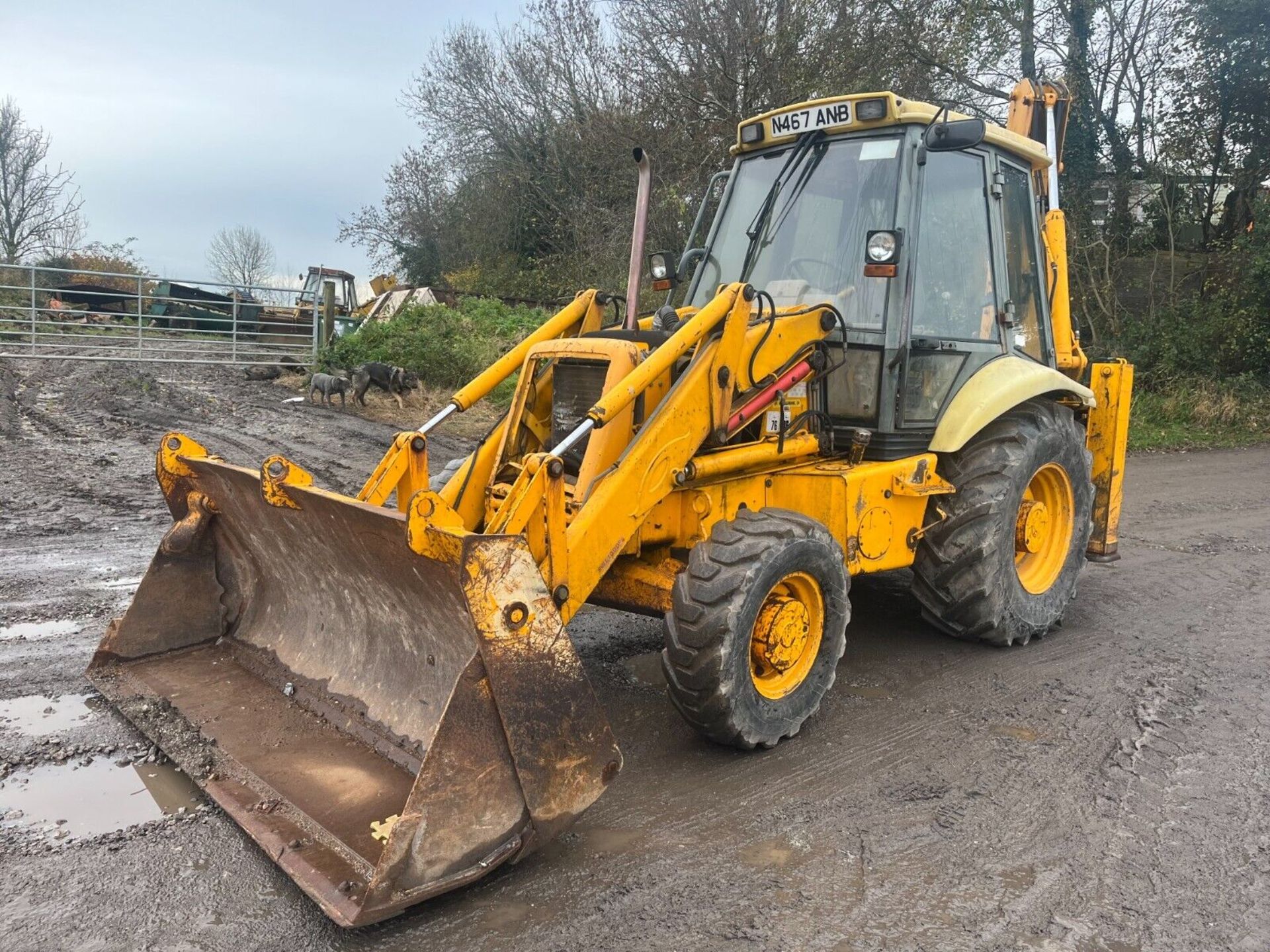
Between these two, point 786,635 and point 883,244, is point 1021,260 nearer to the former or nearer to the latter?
point 883,244

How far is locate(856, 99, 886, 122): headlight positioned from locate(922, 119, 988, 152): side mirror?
0.29 metres

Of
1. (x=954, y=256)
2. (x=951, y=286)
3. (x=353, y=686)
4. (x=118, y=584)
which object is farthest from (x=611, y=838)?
(x=118, y=584)

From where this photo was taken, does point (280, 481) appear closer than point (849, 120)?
Yes

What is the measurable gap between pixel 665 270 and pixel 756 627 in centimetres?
219

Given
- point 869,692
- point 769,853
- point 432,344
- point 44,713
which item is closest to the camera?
point 769,853

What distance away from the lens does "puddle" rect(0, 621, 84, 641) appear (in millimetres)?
4952

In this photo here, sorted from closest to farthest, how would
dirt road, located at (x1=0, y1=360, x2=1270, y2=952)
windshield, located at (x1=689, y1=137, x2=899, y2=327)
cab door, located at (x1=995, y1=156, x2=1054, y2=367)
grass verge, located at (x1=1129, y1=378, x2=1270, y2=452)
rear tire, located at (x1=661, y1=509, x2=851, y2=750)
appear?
dirt road, located at (x1=0, y1=360, x2=1270, y2=952)
rear tire, located at (x1=661, y1=509, x2=851, y2=750)
windshield, located at (x1=689, y1=137, x2=899, y2=327)
cab door, located at (x1=995, y1=156, x2=1054, y2=367)
grass verge, located at (x1=1129, y1=378, x2=1270, y2=452)

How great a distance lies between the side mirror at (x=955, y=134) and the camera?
4.19m

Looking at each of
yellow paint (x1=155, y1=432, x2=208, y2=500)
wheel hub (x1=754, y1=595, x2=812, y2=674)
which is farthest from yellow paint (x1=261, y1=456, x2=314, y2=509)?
wheel hub (x1=754, y1=595, x2=812, y2=674)

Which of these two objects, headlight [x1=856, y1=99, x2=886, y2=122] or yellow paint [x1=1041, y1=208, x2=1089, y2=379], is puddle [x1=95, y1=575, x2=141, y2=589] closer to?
headlight [x1=856, y1=99, x2=886, y2=122]

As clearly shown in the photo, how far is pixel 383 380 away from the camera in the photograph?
14.0m

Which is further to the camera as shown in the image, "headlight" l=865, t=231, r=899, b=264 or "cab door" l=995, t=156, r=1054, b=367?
"cab door" l=995, t=156, r=1054, b=367

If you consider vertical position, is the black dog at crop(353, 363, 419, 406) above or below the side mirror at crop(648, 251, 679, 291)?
below

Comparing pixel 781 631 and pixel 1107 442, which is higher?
pixel 1107 442
